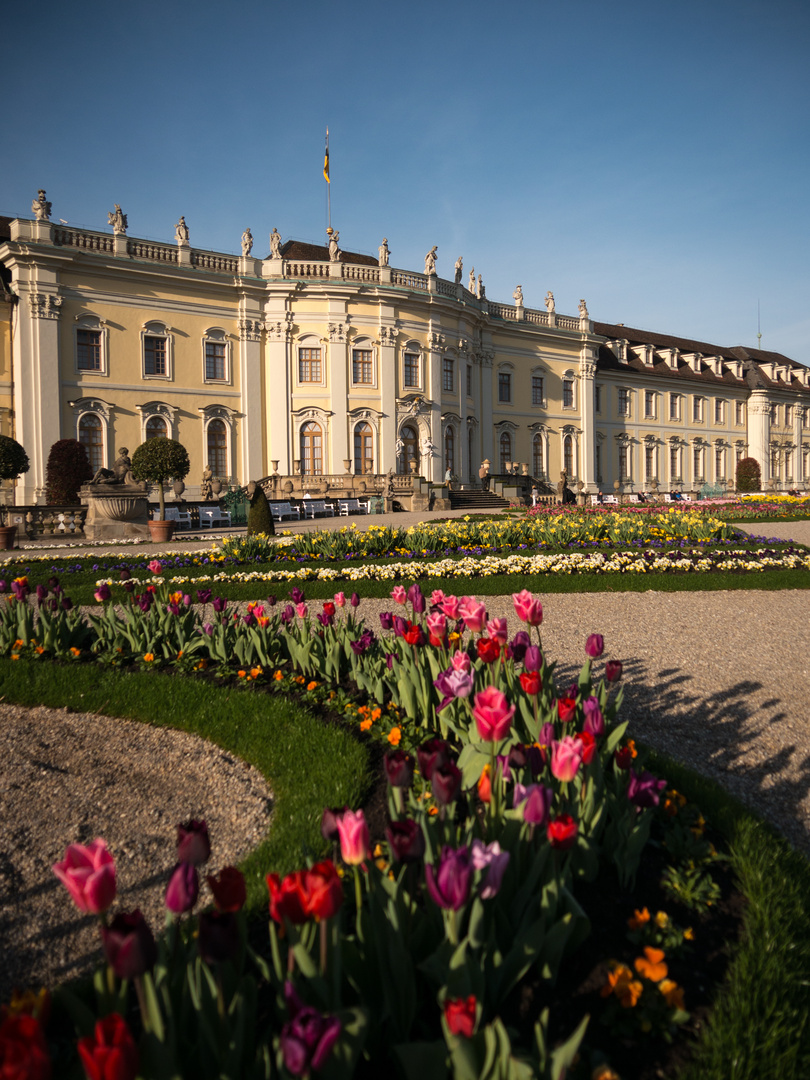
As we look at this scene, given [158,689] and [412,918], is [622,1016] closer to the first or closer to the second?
[412,918]

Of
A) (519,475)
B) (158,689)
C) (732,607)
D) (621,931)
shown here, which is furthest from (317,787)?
Result: (519,475)

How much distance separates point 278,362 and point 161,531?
16.4m

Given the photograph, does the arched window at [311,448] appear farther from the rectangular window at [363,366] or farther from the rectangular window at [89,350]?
the rectangular window at [89,350]

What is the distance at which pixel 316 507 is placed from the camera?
2477 centimetres

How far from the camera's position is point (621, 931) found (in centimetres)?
198

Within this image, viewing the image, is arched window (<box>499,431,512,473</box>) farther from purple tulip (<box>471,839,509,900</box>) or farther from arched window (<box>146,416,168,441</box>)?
purple tulip (<box>471,839,509,900</box>)

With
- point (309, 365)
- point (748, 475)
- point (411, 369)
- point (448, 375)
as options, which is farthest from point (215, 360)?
point (748, 475)

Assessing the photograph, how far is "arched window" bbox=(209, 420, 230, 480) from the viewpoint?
29766 mm

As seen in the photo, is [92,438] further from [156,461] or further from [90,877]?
[90,877]

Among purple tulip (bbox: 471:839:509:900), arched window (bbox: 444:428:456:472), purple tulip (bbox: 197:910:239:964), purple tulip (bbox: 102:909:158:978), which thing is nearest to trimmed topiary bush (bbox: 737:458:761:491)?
arched window (bbox: 444:428:456:472)

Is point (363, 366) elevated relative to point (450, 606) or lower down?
elevated

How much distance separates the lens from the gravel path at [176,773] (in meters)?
2.67

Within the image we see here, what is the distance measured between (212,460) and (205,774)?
27536 mm

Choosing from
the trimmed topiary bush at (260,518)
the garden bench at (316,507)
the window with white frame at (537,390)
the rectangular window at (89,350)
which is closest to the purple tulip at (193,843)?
the trimmed topiary bush at (260,518)
